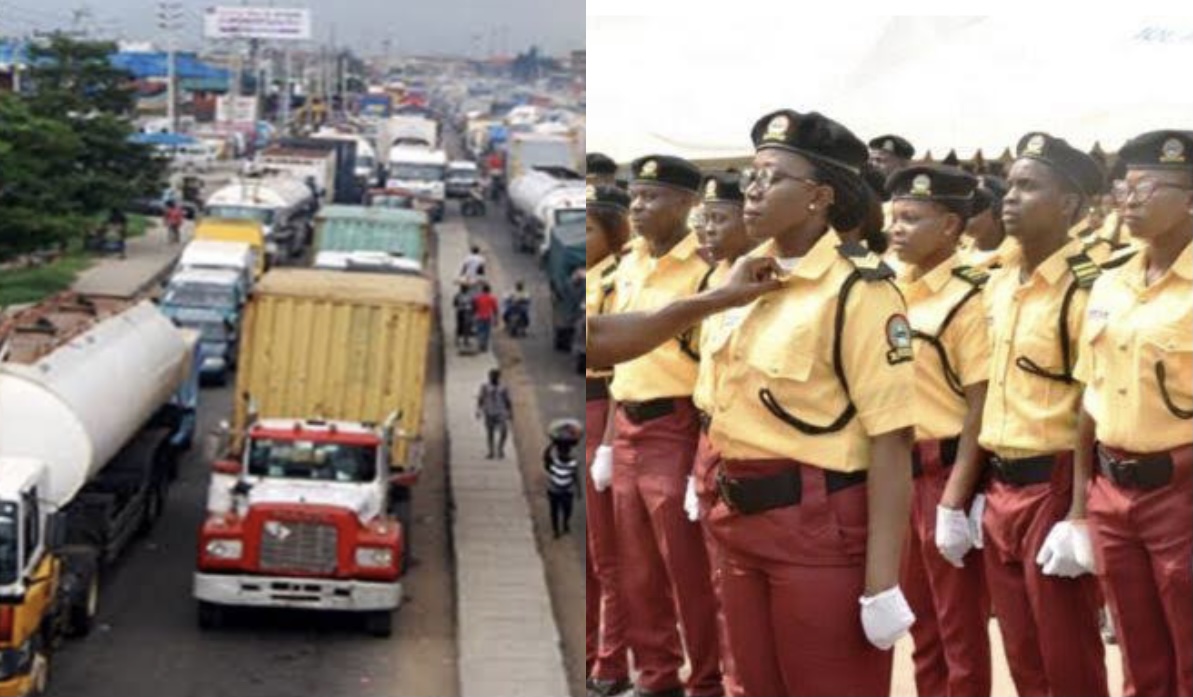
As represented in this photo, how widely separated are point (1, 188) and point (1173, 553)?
16784 millimetres

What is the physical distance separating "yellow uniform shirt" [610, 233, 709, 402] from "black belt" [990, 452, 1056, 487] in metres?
0.62

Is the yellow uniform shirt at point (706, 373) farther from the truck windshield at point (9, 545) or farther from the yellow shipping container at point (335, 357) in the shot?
the yellow shipping container at point (335, 357)

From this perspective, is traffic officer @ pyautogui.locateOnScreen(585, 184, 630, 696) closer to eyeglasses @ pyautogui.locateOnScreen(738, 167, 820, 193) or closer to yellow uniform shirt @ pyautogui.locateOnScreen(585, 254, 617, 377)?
yellow uniform shirt @ pyautogui.locateOnScreen(585, 254, 617, 377)

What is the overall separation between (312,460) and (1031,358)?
7.70 meters

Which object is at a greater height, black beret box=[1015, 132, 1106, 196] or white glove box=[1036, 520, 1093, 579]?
black beret box=[1015, 132, 1106, 196]

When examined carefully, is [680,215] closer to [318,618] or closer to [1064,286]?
[1064,286]

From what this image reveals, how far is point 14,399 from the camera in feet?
32.0

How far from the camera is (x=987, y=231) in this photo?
145 inches

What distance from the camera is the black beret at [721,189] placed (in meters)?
3.43

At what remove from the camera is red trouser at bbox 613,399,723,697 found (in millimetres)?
3846

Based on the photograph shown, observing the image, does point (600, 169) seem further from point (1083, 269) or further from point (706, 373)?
point (1083, 269)

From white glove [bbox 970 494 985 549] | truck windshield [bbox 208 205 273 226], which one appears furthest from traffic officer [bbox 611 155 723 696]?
truck windshield [bbox 208 205 273 226]

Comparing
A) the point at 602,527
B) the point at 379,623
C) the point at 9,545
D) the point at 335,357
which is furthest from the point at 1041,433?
the point at 335,357

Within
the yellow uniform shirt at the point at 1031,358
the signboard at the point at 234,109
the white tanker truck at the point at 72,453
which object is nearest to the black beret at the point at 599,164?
the yellow uniform shirt at the point at 1031,358
